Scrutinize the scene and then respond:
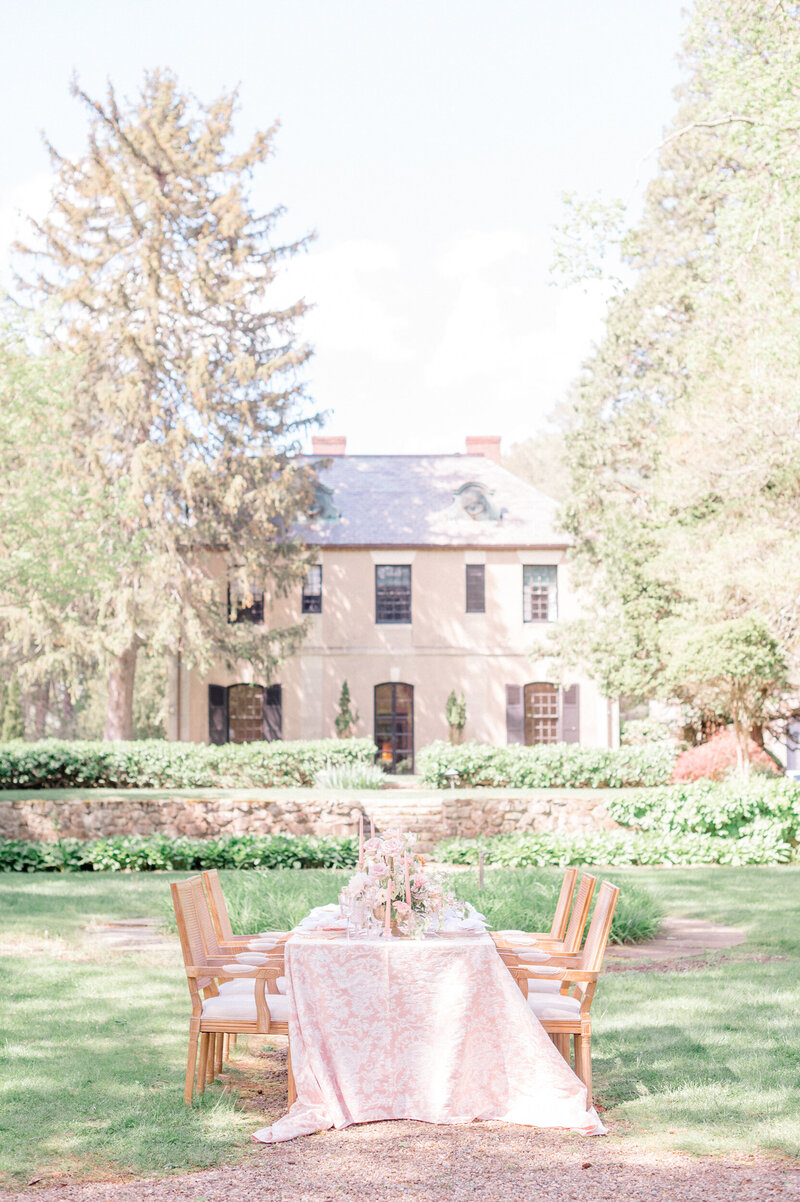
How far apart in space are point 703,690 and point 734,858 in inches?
195

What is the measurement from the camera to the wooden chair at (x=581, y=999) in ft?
17.1

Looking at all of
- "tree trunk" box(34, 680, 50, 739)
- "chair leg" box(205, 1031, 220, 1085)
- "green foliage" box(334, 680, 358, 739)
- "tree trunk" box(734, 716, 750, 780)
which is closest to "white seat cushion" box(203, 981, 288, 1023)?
"chair leg" box(205, 1031, 220, 1085)

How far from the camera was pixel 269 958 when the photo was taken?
5.58 metres

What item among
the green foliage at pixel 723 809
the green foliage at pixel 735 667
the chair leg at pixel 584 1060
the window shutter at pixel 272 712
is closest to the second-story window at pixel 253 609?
the window shutter at pixel 272 712

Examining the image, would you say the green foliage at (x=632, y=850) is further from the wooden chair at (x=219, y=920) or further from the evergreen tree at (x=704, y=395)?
the wooden chair at (x=219, y=920)

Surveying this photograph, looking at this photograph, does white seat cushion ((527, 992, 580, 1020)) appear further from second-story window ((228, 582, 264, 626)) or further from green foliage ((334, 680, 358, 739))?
second-story window ((228, 582, 264, 626))

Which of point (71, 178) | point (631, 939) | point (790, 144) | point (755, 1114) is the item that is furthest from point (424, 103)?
point (71, 178)

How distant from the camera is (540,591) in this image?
2753 cm

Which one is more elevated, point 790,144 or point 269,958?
point 790,144

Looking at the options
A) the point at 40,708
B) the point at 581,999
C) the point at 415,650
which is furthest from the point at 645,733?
the point at 581,999

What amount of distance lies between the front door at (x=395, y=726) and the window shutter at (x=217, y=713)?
150 inches

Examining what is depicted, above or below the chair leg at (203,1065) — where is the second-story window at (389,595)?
above

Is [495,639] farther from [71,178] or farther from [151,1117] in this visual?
[151,1117]

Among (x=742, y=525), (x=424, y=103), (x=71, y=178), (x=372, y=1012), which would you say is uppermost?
(x=71, y=178)
